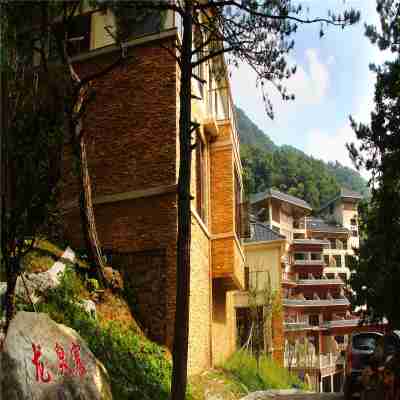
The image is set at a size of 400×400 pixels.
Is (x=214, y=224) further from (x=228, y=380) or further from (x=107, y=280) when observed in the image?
(x=107, y=280)

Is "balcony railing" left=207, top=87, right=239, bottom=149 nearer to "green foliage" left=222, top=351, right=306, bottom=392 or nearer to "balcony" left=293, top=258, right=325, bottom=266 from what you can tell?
"green foliage" left=222, top=351, right=306, bottom=392

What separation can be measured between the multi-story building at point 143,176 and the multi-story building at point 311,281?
101 feet

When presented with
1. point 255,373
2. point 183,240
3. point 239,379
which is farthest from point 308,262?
point 183,240

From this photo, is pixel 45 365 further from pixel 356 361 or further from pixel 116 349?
pixel 356 361

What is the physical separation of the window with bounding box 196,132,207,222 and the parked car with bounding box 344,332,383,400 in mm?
5059

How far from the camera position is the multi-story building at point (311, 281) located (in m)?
47.9

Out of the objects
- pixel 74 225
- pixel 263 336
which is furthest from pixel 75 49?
pixel 263 336

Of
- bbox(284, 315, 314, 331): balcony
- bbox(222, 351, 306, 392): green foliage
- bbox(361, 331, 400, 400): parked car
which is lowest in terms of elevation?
bbox(284, 315, 314, 331): balcony

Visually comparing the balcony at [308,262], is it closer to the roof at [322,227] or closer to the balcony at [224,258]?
the roof at [322,227]

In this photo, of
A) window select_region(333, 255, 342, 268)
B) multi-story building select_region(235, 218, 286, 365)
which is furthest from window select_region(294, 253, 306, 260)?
multi-story building select_region(235, 218, 286, 365)

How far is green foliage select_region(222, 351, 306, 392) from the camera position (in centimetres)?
1537

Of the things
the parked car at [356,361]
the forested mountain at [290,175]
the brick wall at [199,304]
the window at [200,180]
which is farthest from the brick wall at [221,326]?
the forested mountain at [290,175]

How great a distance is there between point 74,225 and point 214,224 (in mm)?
4540

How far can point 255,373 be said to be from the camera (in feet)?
54.9
